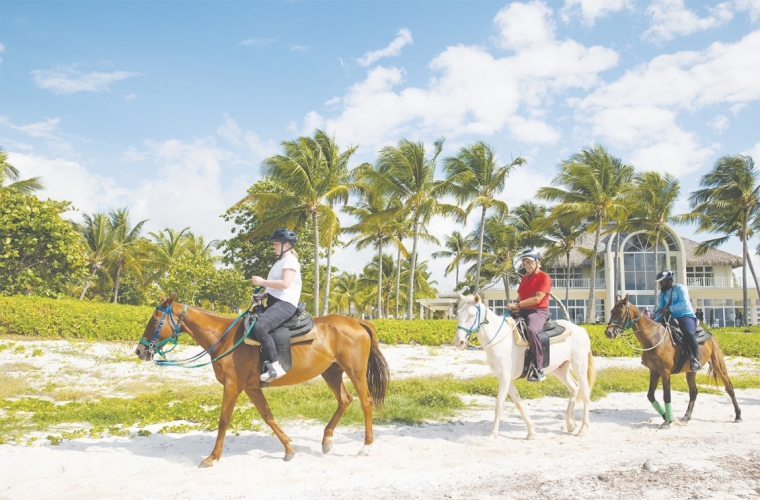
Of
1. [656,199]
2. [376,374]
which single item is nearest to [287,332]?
[376,374]

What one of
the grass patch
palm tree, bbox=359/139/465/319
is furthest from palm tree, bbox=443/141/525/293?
the grass patch

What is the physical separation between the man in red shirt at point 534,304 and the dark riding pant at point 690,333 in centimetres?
276

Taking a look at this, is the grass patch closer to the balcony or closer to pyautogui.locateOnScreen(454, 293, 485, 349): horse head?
pyautogui.locateOnScreen(454, 293, 485, 349): horse head

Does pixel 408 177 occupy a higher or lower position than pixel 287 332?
higher

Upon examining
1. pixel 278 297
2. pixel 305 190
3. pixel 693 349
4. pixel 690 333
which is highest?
pixel 305 190

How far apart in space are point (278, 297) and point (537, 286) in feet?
12.0

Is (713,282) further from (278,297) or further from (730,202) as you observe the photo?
(278,297)

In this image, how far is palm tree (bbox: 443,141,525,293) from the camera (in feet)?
95.6

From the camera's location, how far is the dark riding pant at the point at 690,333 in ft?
28.9

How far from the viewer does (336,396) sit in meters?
7.09

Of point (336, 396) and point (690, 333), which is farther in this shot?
point (690, 333)

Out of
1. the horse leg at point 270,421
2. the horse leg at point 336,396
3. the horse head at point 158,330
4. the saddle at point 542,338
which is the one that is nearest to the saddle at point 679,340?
the saddle at point 542,338

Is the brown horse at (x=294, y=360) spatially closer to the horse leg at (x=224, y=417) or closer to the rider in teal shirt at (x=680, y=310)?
the horse leg at (x=224, y=417)

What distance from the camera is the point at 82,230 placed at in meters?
36.9
